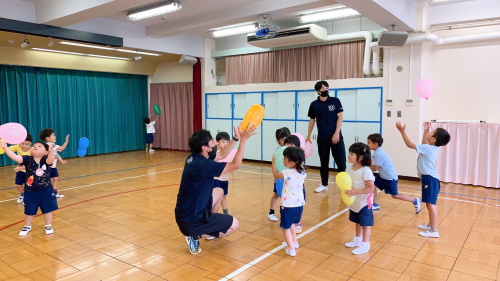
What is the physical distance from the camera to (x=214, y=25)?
25.0 ft

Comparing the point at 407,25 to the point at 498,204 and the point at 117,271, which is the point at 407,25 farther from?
the point at 117,271

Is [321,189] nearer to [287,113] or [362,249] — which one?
[362,249]

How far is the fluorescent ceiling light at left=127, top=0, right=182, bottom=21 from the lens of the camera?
613 cm

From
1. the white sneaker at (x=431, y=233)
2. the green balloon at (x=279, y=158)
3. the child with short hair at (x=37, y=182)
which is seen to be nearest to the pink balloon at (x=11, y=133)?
the child with short hair at (x=37, y=182)

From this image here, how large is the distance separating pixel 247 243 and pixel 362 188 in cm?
132

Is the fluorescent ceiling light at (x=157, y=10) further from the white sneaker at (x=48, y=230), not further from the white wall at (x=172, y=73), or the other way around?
the white wall at (x=172, y=73)

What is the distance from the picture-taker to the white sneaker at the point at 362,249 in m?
3.39

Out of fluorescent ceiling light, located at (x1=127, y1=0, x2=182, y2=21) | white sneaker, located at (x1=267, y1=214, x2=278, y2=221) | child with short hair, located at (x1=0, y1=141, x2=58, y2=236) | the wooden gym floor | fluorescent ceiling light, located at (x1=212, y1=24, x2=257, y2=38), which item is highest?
fluorescent ceiling light, located at (x1=212, y1=24, x2=257, y2=38)

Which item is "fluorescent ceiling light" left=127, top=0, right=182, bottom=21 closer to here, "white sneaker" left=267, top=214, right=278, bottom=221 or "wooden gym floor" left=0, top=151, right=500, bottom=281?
"wooden gym floor" left=0, top=151, right=500, bottom=281

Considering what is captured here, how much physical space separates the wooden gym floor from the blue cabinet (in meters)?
1.97

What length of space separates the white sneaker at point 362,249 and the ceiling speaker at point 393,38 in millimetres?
3905

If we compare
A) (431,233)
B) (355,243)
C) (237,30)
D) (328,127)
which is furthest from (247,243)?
(237,30)

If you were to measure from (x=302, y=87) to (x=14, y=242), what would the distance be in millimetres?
6293

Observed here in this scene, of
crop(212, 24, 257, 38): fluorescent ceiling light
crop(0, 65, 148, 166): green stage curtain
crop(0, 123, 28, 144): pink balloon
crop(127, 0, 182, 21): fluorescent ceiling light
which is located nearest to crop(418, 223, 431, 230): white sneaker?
crop(0, 123, 28, 144): pink balloon
